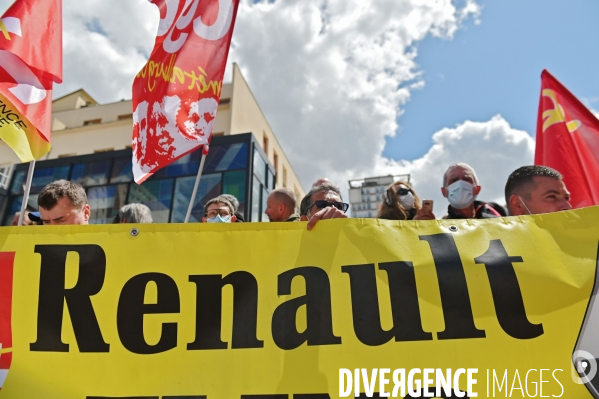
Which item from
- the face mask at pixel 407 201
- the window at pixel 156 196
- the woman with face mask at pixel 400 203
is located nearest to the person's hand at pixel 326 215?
the woman with face mask at pixel 400 203

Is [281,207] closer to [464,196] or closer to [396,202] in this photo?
[396,202]

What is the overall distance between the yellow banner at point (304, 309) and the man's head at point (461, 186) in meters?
1.06

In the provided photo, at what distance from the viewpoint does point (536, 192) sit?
90.4 inches

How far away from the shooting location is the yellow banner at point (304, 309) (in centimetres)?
162

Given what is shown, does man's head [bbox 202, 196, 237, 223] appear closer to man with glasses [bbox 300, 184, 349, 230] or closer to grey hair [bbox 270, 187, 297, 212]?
grey hair [bbox 270, 187, 297, 212]

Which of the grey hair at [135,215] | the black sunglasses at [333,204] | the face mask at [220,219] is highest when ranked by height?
the face mask at [220,219]

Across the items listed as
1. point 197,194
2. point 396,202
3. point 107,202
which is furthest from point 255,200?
point 396,202

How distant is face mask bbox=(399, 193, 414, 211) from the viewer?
125 inches

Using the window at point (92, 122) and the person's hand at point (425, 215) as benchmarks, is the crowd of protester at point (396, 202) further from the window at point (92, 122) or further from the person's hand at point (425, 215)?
the window at point (92, 122)

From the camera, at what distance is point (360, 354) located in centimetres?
166

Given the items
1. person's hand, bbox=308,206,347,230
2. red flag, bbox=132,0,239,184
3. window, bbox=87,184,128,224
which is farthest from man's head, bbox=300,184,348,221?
window, bbox=87,184,128,224

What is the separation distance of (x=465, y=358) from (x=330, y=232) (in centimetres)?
78

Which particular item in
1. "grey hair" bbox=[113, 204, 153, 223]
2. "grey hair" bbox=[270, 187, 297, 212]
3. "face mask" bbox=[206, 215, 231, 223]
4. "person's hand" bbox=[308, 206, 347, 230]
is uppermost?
"grey hair" bbox=[270, 187, 297, 212]

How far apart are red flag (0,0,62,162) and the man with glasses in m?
1.84
